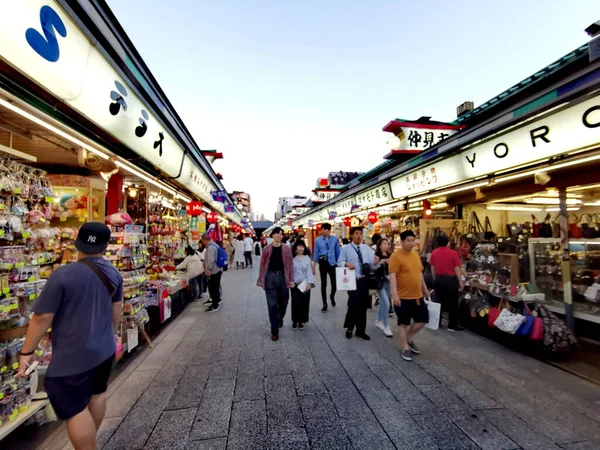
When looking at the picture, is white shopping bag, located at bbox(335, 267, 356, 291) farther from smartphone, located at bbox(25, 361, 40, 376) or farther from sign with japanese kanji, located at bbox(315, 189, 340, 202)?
sign with japanese kanji, located at bbox(315, 189, 340, 202)

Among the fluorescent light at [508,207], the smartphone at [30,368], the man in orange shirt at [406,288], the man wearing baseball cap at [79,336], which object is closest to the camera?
the man wearing baseball cap at [79,336]

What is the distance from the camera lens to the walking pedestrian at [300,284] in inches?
236

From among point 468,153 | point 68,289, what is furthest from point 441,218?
point 68,289

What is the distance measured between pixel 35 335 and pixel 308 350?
3.69m

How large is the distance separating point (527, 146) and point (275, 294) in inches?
183

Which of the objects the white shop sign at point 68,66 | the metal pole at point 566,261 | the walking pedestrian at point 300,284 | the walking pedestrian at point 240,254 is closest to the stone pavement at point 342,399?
the walking pedestrian at point 300,284

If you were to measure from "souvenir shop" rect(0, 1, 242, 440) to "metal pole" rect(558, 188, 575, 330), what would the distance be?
7.28 m

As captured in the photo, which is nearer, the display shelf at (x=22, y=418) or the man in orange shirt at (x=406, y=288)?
the display shelf at (x=22, y=418)

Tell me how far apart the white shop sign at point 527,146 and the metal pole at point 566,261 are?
156cm

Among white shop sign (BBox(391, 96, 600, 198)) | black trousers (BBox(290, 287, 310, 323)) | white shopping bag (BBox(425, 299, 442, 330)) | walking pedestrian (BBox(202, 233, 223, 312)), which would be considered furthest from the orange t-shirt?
walking pedestrian (BBox(202, 233, 223, 312))

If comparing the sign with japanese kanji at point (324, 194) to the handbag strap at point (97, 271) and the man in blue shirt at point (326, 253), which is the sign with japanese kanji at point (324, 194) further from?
the handbag strap at point (97, 271)

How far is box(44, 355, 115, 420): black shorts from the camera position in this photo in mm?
2201

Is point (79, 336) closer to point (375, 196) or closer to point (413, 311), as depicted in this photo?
point (413, 311)

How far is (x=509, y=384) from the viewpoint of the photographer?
12.4ft
